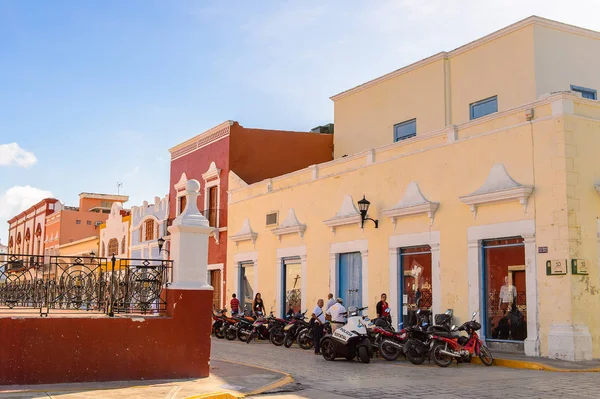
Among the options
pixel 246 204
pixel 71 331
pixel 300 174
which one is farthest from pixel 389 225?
pixel 71 331

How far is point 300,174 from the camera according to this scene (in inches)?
949

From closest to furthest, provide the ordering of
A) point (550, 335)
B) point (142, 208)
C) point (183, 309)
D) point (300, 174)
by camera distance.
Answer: point (183, 309)
point (550, 335)
point (300, 174)
point (142, 208)

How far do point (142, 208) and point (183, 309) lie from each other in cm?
2619

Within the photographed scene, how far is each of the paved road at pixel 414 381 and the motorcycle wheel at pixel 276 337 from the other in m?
3.87

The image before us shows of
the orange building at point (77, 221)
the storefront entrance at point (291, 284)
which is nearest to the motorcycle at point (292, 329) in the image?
the storefront entrance at point (291, 284)

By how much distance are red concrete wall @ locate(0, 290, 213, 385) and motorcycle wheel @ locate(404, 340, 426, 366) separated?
5242 mm

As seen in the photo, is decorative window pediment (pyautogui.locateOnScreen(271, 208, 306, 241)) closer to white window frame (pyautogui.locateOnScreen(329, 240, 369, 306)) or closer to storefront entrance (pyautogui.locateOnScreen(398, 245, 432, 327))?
white window frame (pyautogui.locateOnScreen(329, 240, 369, 306))

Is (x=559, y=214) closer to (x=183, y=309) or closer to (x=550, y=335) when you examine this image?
(x=550, y=335)

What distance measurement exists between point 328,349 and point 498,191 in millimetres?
5077

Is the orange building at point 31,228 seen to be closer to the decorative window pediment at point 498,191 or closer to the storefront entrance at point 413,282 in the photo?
the storefront entrance at point 413,282

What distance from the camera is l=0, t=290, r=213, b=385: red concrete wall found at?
10.1 m

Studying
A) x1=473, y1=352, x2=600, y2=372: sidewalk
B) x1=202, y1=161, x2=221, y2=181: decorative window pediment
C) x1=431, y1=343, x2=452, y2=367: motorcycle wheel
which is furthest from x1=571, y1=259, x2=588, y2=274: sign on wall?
x1=202, y1=161, x2=221, y2=181: decorative window pediment

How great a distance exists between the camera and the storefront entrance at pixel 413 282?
18625 mm

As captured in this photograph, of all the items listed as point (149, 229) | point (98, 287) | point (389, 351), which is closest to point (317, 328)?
point (389, 351)
